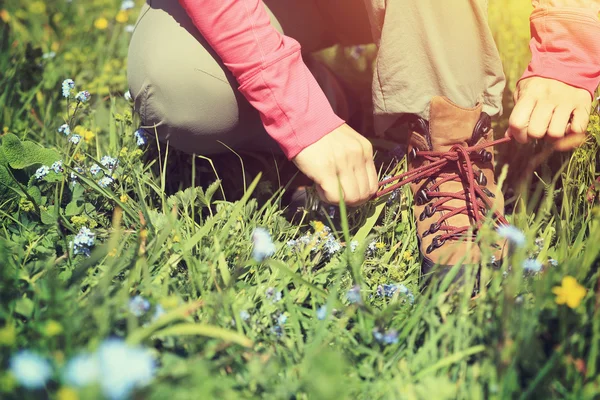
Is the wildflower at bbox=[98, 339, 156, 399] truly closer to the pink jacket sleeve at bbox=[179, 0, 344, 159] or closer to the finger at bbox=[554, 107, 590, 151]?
the pink jacket sleeve at bbox=[179, 0, 344, 159]

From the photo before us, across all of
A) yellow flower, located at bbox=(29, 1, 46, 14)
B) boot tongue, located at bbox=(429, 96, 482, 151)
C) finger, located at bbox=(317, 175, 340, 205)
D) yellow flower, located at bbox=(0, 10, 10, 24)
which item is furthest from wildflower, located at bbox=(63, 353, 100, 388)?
yellow flower, located at bbox=(29, 1, 46, 14)

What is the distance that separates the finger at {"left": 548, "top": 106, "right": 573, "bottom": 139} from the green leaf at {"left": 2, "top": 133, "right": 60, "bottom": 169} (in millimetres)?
1258

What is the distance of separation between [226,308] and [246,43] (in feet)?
2.05

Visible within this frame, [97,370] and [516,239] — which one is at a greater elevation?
[97,370]

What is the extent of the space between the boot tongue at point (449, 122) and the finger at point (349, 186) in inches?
11.7

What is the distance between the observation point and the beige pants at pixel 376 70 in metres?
1.40

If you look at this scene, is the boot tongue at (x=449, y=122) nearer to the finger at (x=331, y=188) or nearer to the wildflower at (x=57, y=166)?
the finger at (x=331, y=188)

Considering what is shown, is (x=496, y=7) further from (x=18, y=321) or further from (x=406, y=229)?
(x=18, y=321)

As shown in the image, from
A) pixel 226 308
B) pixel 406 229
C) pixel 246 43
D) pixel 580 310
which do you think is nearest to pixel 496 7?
pixel 406 229

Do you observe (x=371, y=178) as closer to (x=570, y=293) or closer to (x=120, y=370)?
(x=570, y=293)

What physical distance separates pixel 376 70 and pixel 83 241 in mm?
870

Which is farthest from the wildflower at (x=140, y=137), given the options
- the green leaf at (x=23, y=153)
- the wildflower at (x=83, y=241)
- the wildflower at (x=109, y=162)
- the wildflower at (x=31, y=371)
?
the wildflower at (x=31, y=371)

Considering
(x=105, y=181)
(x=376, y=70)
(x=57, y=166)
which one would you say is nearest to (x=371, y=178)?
(x=376, y=70)

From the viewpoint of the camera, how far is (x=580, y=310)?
0.96 m
